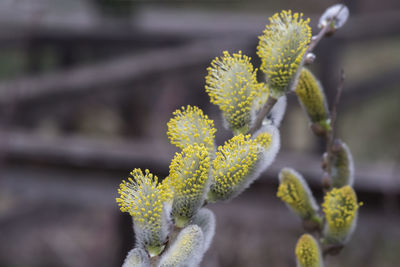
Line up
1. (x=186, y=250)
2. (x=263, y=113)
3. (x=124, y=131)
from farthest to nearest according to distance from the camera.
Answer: (x=124, y=131) < (x=263, y=113) < (x=186, y=250)

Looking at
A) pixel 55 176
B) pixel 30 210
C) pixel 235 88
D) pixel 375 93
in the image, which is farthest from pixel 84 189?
pixel 375 93

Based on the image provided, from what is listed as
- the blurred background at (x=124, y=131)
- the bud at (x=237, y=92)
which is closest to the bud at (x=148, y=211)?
the bud at (x=237, y=92)

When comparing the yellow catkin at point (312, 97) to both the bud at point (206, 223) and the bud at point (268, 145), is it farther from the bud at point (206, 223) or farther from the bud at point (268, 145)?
the bud at point (206, 223)

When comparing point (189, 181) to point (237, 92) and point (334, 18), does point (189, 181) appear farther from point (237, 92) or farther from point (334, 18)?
point (334, 18)

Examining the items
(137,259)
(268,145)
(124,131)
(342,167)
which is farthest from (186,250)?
(124,131)

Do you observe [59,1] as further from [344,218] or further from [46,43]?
[344,218]

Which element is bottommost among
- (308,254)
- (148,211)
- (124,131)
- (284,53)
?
(124,131)
